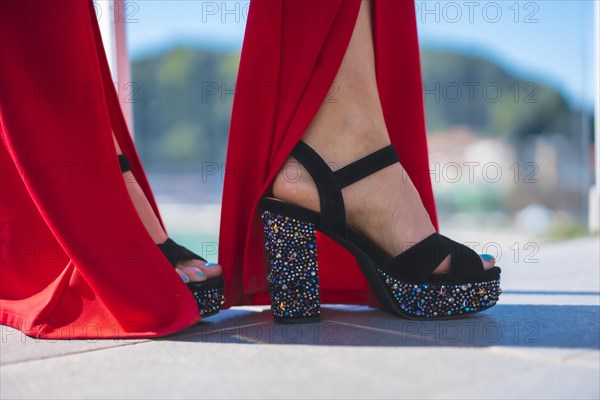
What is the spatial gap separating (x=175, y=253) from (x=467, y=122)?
3.91 metres

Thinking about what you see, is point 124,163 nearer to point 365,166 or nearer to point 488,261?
point 365,166

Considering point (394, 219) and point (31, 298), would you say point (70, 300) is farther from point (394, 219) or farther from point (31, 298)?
point (394, 219)

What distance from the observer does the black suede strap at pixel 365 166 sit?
989 millimetres

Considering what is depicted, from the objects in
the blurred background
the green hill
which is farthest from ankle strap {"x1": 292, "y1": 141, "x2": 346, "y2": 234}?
the green hill

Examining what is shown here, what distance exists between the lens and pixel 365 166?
1.00m

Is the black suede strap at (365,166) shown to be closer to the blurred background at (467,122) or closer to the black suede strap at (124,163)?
the black suede strap at (124,163)

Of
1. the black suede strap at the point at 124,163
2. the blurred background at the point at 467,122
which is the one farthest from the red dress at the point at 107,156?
the blurred background at the point at 467,122

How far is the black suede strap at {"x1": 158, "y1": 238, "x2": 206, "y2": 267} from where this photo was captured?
103cm

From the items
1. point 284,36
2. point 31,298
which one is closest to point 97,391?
point 31,298

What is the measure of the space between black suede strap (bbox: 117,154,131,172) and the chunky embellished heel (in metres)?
0.28

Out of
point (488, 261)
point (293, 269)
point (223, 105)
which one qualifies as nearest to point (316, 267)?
point (293, 269)

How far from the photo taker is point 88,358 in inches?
31.6

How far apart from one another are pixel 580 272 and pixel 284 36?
0.80 meters

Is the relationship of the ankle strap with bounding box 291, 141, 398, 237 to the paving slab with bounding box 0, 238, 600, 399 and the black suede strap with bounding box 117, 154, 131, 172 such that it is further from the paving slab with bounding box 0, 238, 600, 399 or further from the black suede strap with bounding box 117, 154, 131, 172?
the black suede strap with bounding box 117, 154, 131, 172
